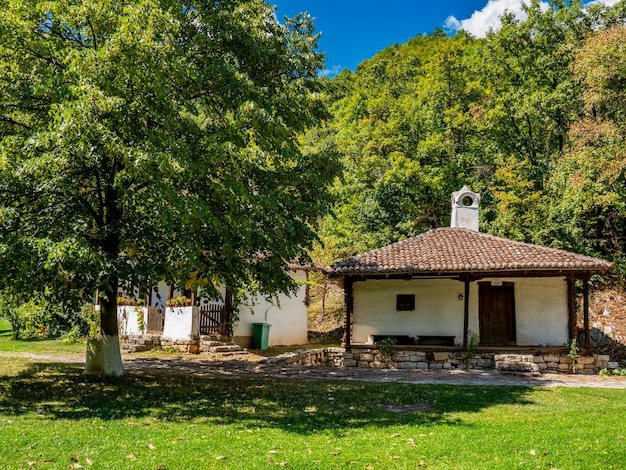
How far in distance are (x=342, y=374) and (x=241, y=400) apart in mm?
4360

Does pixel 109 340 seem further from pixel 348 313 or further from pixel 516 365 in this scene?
pixel 516 365

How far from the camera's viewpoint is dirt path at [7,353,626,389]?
37.5ft

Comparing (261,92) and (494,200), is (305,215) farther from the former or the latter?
(494,200)

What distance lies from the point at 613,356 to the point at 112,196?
16.9 metres

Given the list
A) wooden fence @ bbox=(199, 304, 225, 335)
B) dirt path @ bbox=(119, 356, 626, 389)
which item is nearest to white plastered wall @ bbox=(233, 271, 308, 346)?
wooden fence @ bbox=(199, 304, 225, 335)

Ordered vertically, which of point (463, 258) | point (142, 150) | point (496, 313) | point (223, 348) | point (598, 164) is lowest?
point (223, 348)

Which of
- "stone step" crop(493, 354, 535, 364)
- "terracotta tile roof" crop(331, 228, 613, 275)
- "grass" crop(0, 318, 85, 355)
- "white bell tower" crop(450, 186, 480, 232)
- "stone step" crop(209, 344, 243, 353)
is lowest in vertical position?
"grass" crop(0, 318, 85, 355)

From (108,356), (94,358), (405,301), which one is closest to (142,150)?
(108,356)

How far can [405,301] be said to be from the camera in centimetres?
1614

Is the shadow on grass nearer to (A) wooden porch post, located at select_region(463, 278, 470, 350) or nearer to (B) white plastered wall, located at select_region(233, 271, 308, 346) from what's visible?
(A) wooden porch post, located at select_region(463, 278, 470, 350)

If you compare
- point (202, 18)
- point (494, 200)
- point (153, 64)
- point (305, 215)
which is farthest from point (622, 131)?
point (153, 64)

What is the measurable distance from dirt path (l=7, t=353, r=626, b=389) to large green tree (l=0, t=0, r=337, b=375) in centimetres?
243

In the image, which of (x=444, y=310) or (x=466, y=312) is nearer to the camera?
(x=466, y=312)

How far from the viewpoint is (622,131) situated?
18875 millimetres
